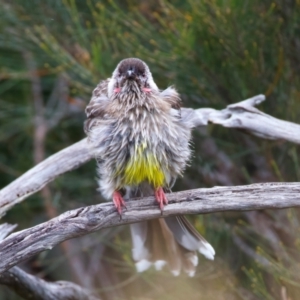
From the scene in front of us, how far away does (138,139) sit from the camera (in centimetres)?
349

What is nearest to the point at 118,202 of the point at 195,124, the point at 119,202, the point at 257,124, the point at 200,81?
the point at 119,202

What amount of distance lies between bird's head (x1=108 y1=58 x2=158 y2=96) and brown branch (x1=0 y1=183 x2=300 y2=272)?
0.71 m

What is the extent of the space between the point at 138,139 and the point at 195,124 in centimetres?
66

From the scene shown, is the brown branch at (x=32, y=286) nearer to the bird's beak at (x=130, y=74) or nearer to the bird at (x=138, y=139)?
the bird at (x=138, y=139)

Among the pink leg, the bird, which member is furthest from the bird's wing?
the pink leg

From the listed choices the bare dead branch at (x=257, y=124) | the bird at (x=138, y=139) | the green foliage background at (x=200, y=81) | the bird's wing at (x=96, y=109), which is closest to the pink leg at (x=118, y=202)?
the bird at (x=138, y=139)

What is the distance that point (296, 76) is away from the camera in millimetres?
4805

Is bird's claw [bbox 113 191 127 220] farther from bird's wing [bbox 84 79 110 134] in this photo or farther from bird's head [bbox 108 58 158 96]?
bird's head [bbox 108 58 158 96]

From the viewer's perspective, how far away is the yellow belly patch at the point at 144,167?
3467 mm

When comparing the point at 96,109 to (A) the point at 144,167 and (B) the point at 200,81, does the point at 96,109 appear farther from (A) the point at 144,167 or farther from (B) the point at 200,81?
(B) the point at 200,81

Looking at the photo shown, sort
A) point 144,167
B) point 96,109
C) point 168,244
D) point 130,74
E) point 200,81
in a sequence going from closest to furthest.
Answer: point 144,167, point 130,74, point 96,109, point 168,244, point 200,81

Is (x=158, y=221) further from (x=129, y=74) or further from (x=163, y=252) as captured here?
(x=129, y=74)

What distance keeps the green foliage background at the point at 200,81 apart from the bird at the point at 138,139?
865 mm

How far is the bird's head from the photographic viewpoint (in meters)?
3.68
